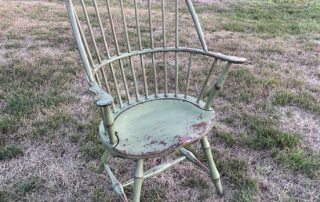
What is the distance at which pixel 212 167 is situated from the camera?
227 cm

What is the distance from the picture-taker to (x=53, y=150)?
114 inches

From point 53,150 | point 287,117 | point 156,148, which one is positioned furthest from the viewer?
point 287,117

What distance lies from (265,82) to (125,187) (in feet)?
7.02

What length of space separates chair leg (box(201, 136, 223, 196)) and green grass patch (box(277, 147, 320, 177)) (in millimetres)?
645

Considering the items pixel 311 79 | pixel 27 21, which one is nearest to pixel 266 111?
pixel 311 79

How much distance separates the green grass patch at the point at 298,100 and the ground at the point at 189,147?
10 millimetres

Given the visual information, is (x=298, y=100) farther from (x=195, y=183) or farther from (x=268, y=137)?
(x=195, y=183)

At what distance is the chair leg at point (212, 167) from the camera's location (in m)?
2.18

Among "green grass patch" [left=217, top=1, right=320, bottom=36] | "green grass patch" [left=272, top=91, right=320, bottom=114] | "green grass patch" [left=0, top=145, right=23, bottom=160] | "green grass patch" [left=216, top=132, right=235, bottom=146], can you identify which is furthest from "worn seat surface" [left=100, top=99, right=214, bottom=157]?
"green grass patch" [left=217, top=1, right=320, bottom=36]

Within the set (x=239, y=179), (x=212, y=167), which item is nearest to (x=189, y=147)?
(x=239, y=179)

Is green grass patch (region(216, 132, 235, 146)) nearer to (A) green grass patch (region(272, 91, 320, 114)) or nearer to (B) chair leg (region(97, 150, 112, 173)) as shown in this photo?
(A) green grass patch (region(272, 91, 320, 114))

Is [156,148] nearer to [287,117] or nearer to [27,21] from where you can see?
[287,117]

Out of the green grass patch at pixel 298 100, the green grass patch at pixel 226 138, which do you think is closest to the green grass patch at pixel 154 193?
the green grass patch at pixel 226 138

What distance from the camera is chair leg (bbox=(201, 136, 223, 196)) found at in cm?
218
